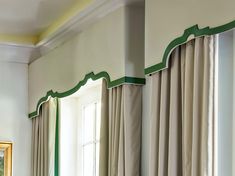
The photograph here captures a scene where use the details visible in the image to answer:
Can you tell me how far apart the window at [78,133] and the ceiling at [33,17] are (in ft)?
1.84

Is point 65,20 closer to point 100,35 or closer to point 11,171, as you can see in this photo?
point 100,35

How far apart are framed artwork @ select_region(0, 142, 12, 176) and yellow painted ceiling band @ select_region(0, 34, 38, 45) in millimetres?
810

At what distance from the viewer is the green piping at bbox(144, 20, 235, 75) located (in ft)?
7.71

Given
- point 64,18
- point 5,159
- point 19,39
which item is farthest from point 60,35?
point 5,159

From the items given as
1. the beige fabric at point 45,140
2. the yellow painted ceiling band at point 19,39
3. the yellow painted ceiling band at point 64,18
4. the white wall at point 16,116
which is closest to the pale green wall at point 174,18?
the yellow painted ceiling band at point 64,18

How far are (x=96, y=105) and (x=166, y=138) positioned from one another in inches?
54.4

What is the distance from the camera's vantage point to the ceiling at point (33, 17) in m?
3.70

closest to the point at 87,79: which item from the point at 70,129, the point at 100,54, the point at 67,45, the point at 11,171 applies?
Answer: the point at 100,54

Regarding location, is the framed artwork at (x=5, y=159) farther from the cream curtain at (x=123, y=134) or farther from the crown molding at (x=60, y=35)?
the cream curtain at (x=123, y=134)

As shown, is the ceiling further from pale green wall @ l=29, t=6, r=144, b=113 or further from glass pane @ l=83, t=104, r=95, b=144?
glass pane @ l=83, t=104, r=95, b=144

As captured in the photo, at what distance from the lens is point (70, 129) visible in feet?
14.0

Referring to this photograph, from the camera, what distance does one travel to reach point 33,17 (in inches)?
157

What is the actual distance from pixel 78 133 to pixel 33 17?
0.96 metres

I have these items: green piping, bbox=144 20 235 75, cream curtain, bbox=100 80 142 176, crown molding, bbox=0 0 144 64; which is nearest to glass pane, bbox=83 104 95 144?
crown molding, bbox=0 0 144 64
